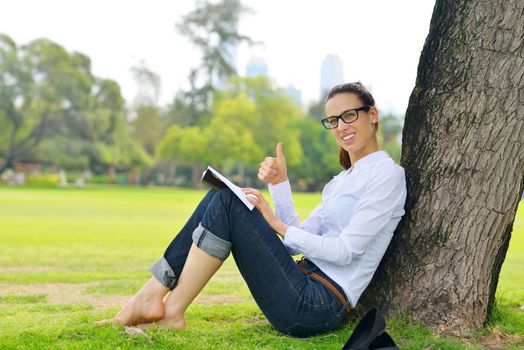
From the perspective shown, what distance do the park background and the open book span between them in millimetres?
825

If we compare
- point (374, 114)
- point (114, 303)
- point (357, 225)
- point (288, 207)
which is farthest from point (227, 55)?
point (357, 225)

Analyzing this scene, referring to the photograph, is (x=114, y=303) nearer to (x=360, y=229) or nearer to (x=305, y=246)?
(x=305, y=246)

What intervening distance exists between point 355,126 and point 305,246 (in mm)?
818

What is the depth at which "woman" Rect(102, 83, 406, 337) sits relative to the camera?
354 cm

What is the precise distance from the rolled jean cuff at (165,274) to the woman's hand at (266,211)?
Result: 62 centimetres

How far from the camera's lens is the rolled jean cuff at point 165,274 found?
148 inches

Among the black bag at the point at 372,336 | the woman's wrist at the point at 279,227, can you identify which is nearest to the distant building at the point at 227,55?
the woman's wrist at the point at 279,227

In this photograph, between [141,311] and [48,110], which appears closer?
[141,311]

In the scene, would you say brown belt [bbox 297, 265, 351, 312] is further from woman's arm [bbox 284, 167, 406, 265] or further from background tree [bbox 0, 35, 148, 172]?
background tree [bbox 0, 35, 148, 172]

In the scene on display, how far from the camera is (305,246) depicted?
3.55 meters

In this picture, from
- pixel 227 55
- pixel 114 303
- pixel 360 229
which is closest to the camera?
pixel 360 229

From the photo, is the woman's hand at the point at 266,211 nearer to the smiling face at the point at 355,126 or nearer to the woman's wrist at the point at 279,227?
the woman's wrist at the point at 279,227

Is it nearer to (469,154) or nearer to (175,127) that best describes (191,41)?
(175,127)

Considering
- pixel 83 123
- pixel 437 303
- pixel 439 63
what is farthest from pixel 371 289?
pixel 83 123
